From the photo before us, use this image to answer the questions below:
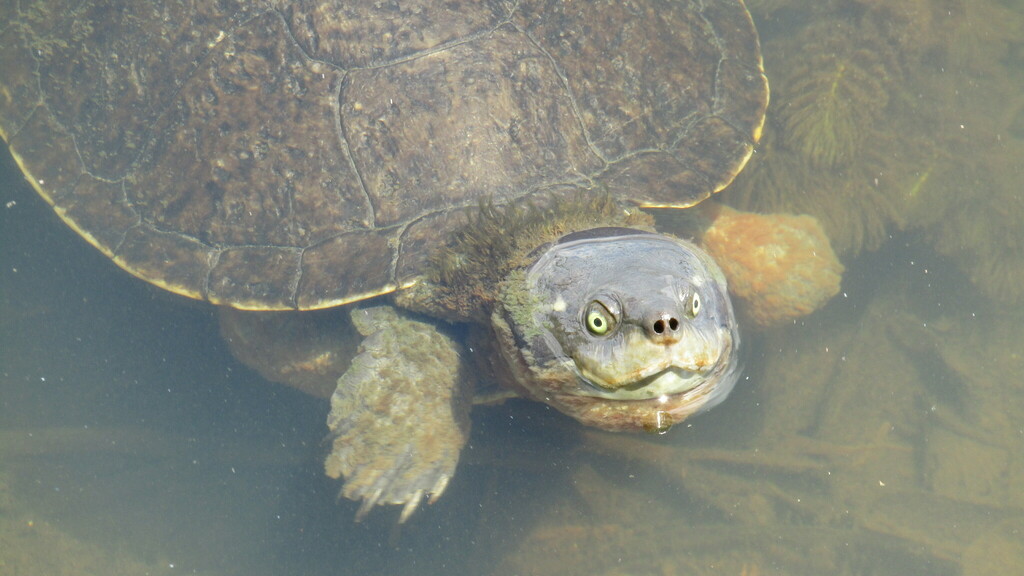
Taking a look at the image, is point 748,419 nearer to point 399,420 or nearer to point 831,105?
point 399,420

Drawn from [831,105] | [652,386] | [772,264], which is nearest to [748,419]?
[772,264]

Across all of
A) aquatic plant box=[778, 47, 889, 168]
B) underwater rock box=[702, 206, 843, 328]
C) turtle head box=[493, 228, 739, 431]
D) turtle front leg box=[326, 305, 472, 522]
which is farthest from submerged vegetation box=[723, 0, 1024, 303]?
turtle front leg box=[326, 305, 472, 522]

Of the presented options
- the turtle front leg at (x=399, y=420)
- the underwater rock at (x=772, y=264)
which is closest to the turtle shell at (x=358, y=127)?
the turtle front leg at (x=399, y=420)

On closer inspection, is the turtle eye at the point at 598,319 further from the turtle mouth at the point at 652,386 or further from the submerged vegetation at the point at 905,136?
the submerged vegetation at the point at 905,136

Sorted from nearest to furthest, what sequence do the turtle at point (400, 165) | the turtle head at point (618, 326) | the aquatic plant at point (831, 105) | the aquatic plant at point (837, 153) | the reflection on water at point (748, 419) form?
the turtle head at point (618, 326) < the turtle at point (400, 165) < the reflection on water at point (748, 419) < the aquatic plant at point (837, 153) < the aquatic plant at point (831, 105)

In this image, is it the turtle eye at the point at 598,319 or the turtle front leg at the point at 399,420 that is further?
Result: the turtle front leg at the point at 399,420

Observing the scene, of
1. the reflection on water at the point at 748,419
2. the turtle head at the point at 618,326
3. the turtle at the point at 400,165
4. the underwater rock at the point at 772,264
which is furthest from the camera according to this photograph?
the underwater rock at the point at 772,264

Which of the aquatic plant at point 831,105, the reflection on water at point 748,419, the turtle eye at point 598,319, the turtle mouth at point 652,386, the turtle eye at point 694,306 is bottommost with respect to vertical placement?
the reflection on water at point 748,419

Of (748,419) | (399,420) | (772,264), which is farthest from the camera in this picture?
(772,264)
